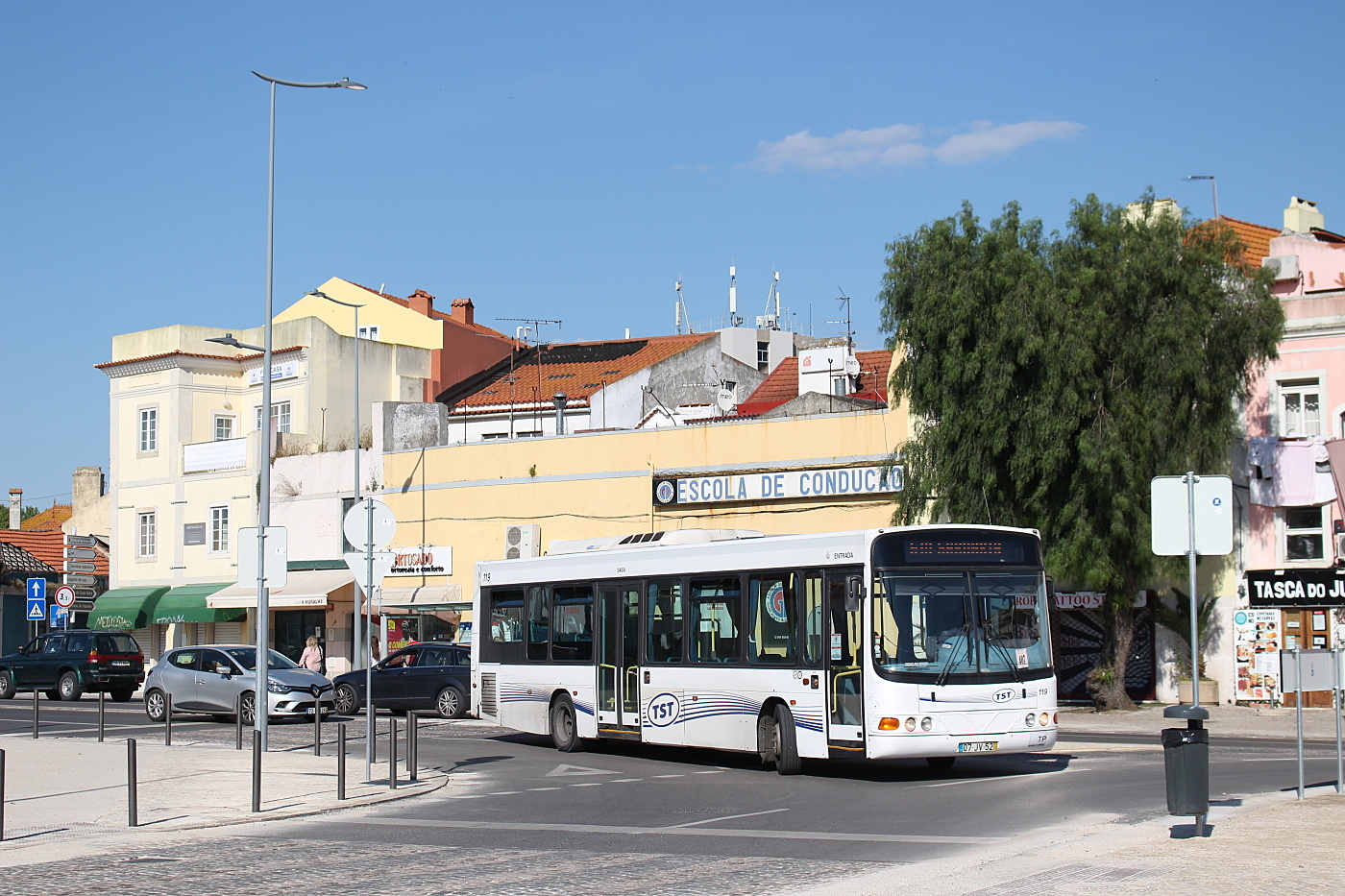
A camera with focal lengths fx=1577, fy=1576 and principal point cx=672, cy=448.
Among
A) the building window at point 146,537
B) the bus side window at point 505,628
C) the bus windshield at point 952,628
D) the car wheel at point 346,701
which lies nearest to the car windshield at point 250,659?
the car wheel at point 346,701

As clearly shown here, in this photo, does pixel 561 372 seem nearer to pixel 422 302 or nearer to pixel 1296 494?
pixel 422 302

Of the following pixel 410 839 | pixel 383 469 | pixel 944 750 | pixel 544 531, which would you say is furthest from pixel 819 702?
pixel 383 469

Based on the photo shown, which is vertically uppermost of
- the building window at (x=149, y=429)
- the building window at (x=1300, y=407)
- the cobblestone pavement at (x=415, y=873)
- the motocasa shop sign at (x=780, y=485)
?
the building window at (x=149, y=429)

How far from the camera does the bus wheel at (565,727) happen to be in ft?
76.0

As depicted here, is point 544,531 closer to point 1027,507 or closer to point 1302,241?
point 1027,507

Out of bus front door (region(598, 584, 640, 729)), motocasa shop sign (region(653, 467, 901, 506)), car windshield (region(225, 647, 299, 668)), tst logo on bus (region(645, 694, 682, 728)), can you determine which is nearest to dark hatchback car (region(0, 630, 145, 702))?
car windshield (region(225, 647, 299, 668))

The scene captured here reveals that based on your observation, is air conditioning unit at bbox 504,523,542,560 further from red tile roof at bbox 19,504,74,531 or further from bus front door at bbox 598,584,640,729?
red tile roof at bbox 19,504,74,531

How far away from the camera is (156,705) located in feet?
101

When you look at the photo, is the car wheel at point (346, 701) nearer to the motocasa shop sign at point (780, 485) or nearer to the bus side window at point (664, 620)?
the motocasa shop sign at point (780, 485)

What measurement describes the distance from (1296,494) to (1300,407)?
6.69 feet

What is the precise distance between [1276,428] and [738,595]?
60.8 feet

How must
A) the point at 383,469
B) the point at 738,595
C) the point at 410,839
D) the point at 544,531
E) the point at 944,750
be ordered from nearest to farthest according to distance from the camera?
1. the point at 410,839
2. the point at 944,750
3. the point at 738,595
4. the point at 544,531
5. the point at 383,469

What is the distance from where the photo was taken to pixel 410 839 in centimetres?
1357

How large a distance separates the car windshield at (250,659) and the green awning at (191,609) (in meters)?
20.0
